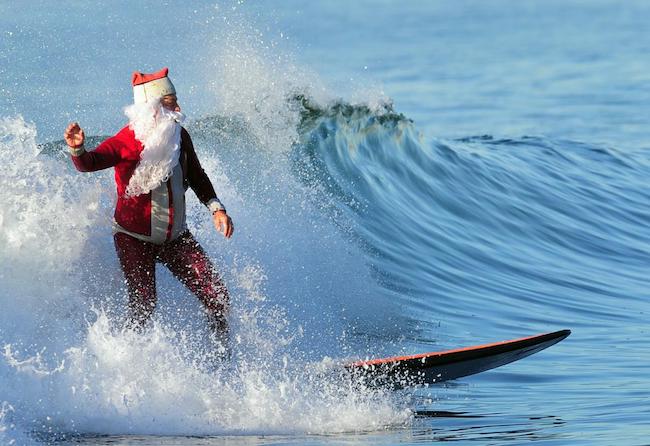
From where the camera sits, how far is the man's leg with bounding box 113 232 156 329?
6.48 metres

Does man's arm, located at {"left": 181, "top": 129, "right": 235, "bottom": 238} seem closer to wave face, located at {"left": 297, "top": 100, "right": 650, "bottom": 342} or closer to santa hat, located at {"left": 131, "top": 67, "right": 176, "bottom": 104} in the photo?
santa hat, located at {"left": 131, "top": 67, "right": 176, "bottom": 104}

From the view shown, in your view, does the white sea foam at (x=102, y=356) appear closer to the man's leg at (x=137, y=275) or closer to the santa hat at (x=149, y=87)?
the man's leg at (x=137, y=275)

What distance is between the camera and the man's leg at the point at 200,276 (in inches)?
259

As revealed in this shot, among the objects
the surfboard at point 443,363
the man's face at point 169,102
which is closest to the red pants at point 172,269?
the man's face at point 169,102

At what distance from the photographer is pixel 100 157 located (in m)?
6.18

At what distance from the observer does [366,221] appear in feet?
39.2

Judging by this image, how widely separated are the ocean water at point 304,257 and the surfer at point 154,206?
221 mm

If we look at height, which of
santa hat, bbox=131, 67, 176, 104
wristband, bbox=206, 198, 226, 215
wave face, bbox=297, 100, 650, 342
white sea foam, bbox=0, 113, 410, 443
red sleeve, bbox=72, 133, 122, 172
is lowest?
white sea foam, bbox=0, 113, 410, 443

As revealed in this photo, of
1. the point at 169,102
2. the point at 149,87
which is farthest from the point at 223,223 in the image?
the point at 149,87

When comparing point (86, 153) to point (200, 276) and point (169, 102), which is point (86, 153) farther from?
point (200, 276)

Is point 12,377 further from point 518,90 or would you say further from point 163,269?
point 518,90

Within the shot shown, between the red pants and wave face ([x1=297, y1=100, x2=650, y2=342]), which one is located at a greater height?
wave face ([x1=297, y1=100, x2=650, y2=342])

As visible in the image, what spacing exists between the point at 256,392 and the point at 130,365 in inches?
26.6

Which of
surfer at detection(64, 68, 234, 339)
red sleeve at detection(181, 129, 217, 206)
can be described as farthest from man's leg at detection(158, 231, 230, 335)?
red sleeve at detection(181, 129, 217, 206)
